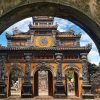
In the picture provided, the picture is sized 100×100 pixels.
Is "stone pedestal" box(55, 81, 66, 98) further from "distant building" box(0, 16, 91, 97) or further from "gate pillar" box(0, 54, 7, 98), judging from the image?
"gate pillar" box(0, 54, 7, 98)

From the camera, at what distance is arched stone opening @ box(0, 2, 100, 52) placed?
4754 mm

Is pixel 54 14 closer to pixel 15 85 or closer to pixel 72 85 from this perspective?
pixel 15 85

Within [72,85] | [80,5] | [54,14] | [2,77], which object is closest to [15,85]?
[72,85]

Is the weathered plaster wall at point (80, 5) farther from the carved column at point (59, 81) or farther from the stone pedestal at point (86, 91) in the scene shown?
the stone pedestal at point (86, 91)

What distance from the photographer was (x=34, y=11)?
506 centimetres

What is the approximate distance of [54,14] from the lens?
5.32 m

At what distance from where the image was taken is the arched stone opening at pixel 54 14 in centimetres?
475

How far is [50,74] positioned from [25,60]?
3447mm

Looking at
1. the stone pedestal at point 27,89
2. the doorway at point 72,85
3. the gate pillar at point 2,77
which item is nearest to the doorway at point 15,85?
the gate pillar at point 2,77

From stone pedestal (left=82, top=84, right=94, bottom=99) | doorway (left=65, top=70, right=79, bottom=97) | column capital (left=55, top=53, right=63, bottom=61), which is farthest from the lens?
doorway (left=65, top=70, right=79, bottom=97)

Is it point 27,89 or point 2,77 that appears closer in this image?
point 27,89

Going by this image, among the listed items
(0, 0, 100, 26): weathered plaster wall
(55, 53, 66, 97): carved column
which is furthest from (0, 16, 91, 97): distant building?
(0, 0, 100, 26): weathered plaster wall

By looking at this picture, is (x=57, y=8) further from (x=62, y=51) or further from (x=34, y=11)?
(x=62, y=51)

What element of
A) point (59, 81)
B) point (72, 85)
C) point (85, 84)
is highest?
point (59, 81)
